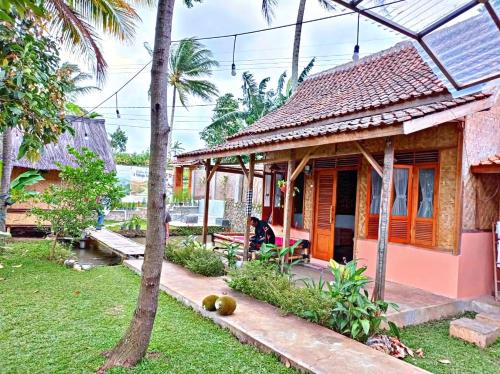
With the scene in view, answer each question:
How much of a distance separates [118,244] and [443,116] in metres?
9.94

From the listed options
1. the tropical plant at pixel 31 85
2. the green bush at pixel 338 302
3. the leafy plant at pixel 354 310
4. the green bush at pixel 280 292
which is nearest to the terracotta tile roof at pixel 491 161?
the green bush at pixel 338 302

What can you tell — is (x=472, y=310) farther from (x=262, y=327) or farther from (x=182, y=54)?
(x=182, y=54)

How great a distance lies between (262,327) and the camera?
4750 millimetres

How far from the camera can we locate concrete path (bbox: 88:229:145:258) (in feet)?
34.4

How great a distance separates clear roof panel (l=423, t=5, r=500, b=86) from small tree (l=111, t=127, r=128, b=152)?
45565 mm

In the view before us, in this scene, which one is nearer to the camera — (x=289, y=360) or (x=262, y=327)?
(x=289, y=360)

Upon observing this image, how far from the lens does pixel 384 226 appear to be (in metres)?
5.47

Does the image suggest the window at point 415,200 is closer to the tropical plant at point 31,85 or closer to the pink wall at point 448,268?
the pink wall at point 448,268

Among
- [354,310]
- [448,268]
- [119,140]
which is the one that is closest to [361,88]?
[448,268]

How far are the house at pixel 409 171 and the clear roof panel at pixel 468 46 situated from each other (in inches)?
40.5

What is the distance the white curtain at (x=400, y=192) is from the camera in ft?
24.2

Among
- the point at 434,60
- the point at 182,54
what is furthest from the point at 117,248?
the point at 182,54

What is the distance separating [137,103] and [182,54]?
5508 mm

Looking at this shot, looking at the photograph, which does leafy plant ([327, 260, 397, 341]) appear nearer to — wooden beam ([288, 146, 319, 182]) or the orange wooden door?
wooden beam ([288, 146, 319, 182])
